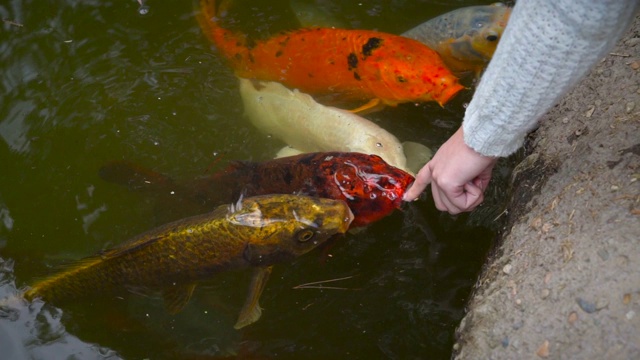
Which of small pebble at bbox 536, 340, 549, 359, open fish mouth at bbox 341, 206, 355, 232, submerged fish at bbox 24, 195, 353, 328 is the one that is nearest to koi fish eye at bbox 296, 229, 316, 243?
submerged fish at bbox 24, 195, 353, 328

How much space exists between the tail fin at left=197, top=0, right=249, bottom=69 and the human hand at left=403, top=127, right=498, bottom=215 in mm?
2682

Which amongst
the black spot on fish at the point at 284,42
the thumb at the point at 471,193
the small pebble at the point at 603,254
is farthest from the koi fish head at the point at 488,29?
the small pebble at the point at 603,254

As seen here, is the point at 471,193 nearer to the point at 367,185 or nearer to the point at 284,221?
the point at 367,185

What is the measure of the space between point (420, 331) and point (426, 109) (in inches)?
75.4

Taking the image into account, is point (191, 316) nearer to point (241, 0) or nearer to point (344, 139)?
point (344, 139)

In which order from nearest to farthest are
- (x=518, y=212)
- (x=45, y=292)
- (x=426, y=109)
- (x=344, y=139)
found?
(x=518, y=212), (x=45, y=292), (x=344, y=139), (x=426, y=109)

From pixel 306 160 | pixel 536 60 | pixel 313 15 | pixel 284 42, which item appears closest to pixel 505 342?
pixel 536 60

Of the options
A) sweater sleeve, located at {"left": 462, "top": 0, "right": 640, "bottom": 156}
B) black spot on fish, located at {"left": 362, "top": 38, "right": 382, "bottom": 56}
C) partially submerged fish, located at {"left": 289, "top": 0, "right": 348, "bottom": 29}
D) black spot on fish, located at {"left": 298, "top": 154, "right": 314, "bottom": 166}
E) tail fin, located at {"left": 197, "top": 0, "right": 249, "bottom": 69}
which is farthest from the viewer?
partially submerged fish, located at {"left": 289, "top": 0, "right": 348, "bottom": 29}

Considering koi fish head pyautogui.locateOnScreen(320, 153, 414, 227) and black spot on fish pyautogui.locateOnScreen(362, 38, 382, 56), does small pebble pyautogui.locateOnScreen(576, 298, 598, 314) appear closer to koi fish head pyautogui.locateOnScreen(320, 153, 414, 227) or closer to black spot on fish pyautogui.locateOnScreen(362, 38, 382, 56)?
koi fish head pyautogui.locateOnScreen(320, 153, 414, 227)

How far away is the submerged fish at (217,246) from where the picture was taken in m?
3.32

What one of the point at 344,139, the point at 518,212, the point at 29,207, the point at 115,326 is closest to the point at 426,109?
the point at 344,139

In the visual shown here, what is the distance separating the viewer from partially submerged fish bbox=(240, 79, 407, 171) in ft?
13.6

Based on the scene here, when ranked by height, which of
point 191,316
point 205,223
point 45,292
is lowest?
point 191,316

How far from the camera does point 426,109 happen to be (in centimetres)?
458
